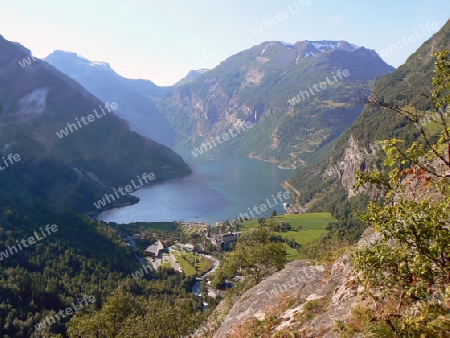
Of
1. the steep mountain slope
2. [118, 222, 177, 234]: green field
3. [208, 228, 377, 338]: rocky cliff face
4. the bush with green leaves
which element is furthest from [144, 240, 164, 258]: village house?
the bush with green leaves

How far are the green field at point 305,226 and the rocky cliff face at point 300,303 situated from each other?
50.1 meters

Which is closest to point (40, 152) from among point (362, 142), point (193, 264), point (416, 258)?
point (193, 264)

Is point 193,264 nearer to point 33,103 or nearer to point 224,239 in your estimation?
point 224,239

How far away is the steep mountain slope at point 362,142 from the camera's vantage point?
361ft

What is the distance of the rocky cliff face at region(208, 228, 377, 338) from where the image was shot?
9195 mm

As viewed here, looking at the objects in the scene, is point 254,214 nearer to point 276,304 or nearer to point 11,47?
point 276,304

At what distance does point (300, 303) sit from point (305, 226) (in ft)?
276

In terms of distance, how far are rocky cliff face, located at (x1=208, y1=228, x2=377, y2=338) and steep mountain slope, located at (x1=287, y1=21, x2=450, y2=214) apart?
9459 cm

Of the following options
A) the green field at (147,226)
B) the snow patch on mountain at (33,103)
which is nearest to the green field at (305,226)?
the green field at (147,226)

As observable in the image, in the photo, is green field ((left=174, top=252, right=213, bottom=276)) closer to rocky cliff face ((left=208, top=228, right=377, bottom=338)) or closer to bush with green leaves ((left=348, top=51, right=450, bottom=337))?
rocky cliff face ((left=208, top=228, right=377, bottom=338))

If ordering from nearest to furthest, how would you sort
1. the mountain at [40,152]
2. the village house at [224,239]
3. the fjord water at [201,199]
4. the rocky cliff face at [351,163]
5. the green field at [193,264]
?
1. the green field at [193,264]
2. the village house at [224,239]
3. the rocky cliff face at [351,163]
4. the fjord water at [201,199]
5. the mountain at [40,152]

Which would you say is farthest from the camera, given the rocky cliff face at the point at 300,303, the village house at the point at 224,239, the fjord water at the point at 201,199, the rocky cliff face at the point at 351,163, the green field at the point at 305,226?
the fjord water at the point at 201,199

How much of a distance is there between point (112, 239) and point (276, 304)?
76.9 metres

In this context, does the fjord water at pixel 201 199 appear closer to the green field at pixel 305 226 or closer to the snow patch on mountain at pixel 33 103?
the green field at pixel 305 226
